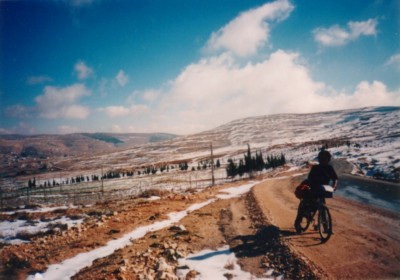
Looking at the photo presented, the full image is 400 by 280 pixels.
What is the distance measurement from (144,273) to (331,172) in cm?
628

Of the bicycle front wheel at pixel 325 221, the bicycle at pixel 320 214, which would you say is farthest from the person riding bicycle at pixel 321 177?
the bicycle front wheel at pixel 325 221

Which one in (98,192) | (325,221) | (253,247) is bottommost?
(98,192)

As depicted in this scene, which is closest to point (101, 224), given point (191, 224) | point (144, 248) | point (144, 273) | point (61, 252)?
point (61, 252)

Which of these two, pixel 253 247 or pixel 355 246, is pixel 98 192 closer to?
pixel 253 247

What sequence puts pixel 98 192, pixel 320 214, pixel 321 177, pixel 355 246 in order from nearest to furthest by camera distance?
pixel 355 246
pixel 320 214
pixel 321 177
pixel 98 192

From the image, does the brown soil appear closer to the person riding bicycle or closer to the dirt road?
the dirt road

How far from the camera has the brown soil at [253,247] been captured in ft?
23.4

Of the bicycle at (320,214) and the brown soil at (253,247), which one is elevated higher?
the bicycle at (320,214)

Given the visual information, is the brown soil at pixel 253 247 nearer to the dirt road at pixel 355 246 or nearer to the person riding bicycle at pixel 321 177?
the dirt road at pixel 355 246

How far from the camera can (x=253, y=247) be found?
30.0 ft

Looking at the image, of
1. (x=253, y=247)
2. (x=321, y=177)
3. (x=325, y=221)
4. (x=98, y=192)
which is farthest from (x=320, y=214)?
(x=98, y=192)

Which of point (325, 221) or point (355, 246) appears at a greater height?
point (325, 221)

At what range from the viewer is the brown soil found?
23.4ft

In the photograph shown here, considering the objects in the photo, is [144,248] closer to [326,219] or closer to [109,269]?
[109,269]
